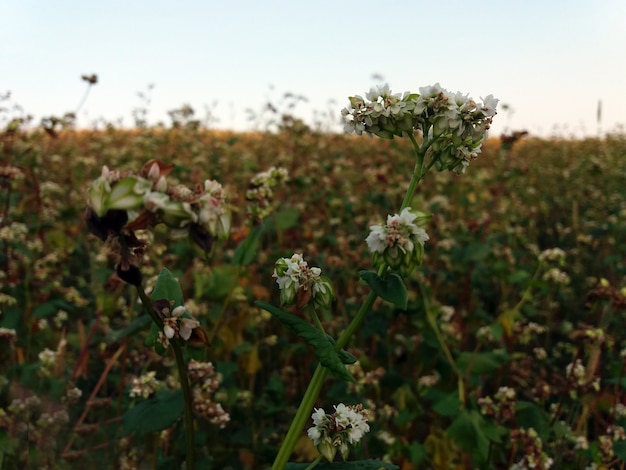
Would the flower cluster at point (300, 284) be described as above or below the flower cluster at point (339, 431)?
above

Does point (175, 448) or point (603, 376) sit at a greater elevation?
point (603, 376)

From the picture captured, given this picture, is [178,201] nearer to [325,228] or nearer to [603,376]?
[603,376]

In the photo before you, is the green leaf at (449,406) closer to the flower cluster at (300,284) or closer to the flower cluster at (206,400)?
the flower cluster at (206,400)

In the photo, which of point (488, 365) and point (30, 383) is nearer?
point (30, 383)

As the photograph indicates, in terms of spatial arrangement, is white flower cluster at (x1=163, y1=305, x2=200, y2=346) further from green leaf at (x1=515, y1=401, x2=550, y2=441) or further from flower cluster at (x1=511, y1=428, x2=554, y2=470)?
green leaf at (x1=515, y1=401, x2=550, y2=441)

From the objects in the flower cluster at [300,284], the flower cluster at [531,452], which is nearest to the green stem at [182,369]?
the flower cluster at [300,284]

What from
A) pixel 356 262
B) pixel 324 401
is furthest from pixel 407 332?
pixel 324 401

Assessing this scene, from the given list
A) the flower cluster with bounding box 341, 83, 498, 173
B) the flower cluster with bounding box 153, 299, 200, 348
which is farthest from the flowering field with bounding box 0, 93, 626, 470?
the flower cluster with bounding box 341, 83, 498, 173

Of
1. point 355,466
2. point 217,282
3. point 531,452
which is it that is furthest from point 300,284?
point 217,282
